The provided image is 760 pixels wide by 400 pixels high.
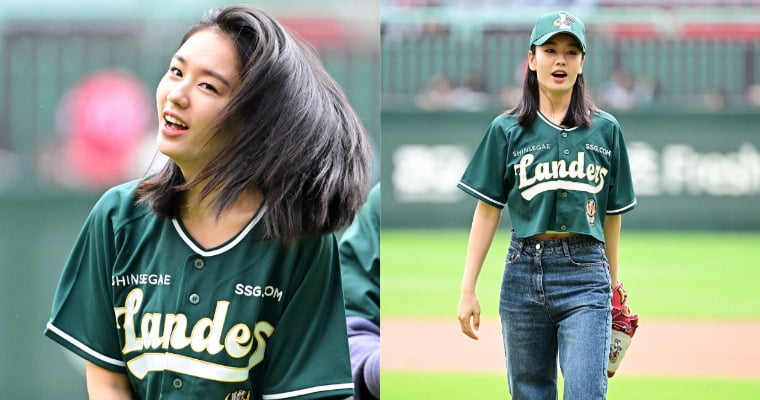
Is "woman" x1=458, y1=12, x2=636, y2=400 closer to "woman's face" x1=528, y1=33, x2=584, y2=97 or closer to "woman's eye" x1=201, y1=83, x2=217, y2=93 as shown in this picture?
"woman's face" x1=528, y1=33, x2=584, y2=97

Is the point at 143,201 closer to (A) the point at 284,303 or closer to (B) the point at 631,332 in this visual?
(A) the point at 284,303

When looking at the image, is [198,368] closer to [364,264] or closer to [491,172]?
[364,264]

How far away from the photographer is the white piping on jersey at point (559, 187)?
1.75 meters

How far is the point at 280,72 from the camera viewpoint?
1339 millimetres

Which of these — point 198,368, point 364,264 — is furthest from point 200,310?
point 364,264

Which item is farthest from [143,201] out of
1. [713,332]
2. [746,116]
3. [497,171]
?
[746,116]

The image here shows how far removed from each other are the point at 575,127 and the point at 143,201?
2.58 ft

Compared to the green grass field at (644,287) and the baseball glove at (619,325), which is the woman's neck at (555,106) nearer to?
the baseball glove at (619,325)

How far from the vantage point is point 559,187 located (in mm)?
1753

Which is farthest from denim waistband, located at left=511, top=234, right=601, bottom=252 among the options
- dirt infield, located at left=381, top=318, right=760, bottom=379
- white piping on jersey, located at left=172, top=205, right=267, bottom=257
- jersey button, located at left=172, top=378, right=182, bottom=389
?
dirt infield, located at left=381, top=318, right=760, bottom=379

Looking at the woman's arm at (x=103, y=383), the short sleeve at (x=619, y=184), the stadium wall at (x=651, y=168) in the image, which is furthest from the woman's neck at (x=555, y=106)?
the stadium wall at (x=651, y=168)

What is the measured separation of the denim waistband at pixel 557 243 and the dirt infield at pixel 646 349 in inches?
84.0

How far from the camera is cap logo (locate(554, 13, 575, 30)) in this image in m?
1.67

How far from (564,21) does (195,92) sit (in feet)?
2.21
